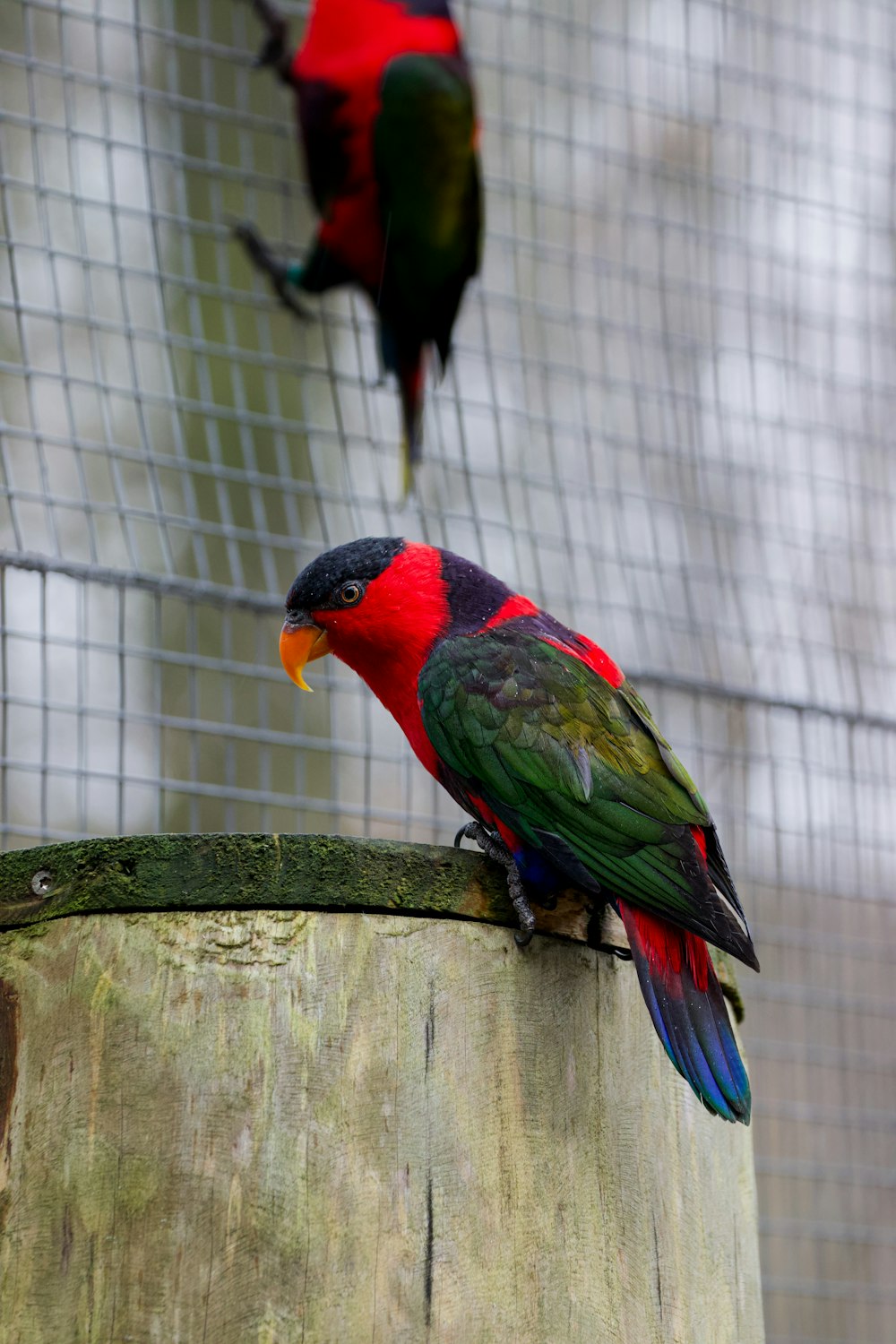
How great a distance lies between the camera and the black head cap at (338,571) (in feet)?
7.55

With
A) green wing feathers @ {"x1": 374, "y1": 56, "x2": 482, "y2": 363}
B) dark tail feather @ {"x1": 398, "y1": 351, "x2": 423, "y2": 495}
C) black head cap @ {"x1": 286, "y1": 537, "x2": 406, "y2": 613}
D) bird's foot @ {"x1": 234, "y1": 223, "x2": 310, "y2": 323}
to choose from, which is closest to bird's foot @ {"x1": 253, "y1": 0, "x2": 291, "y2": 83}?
green wing feathers @ {"x1": 374, "y1": 56, "x2": 482, "y2": 363}

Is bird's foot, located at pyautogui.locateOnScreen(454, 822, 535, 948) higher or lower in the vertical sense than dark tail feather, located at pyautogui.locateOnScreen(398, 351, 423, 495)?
lower

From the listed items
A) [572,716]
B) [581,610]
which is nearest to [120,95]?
[581,610]

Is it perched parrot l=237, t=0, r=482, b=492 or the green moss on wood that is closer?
the green moss on wood

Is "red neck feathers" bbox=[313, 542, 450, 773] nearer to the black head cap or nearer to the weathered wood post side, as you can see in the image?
the black head cap

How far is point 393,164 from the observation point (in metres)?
3.45

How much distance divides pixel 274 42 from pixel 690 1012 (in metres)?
2.83

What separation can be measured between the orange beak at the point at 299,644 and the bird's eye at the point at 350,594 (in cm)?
7

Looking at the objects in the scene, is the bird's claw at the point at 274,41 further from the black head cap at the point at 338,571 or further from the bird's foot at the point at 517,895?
the bird's foot at the point at 517,895

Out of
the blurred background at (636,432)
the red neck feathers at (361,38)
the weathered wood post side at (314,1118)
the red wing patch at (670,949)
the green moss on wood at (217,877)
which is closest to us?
the weathered wood post side at (314,1118)

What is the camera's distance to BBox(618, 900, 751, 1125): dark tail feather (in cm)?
149

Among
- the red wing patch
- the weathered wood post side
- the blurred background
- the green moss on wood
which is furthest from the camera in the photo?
the blurred background

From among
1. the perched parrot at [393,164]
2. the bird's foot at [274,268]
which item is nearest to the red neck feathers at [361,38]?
the perched parrot at [393,164]

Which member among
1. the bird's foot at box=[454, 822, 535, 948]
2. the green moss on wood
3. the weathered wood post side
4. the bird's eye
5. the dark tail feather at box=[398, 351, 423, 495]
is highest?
the dark tail feather at box=[398, 351, 423, 495]
